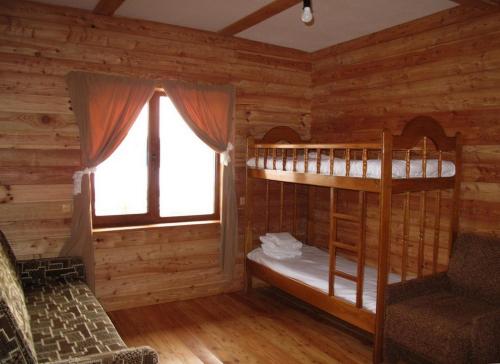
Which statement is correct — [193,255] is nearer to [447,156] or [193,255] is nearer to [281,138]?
[281,138]

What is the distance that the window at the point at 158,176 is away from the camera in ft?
12.7

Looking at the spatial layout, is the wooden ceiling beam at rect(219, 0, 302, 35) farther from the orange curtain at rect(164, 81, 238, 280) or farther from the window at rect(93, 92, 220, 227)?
the window at rect(93, 92, 220, 227)

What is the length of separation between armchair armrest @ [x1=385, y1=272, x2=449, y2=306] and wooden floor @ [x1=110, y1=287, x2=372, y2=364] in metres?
0.50

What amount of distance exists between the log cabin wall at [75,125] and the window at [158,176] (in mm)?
188

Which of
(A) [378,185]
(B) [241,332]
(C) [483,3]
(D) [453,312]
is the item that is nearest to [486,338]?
(D) [453,312]

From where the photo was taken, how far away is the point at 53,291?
121 inches

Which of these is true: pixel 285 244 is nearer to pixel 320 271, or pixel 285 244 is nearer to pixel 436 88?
pixel 320 271

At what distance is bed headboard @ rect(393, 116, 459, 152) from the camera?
9.39ft

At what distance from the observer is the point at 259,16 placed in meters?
3.59

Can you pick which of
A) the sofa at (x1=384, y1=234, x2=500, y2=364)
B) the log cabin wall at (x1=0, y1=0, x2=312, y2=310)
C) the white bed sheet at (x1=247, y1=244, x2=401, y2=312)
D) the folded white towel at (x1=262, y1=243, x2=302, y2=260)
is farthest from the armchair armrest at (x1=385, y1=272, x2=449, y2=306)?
the log cabin wall at (x1=0, y1=0, x2=312, y2=310)

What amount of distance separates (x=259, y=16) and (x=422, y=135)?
171 cm

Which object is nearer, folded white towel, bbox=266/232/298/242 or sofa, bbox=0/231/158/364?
sofa, bbox=0/231/158/364

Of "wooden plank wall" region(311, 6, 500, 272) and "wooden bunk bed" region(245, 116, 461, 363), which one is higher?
"wooden plank wall" region(311, 6, 500, 272)

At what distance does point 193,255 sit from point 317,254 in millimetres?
1275
